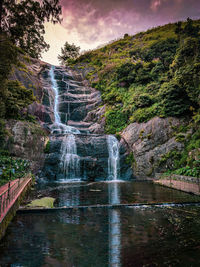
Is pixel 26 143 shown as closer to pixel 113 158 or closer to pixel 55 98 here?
pixel 113 158

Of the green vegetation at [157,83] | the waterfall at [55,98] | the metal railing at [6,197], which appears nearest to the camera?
the metal railing at [6,197]

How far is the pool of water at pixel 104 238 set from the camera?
4480mm

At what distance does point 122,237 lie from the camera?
19.1 ft

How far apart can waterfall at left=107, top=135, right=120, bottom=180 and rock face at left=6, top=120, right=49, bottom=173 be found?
8.16m

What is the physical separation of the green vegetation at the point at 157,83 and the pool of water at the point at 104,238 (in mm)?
14466

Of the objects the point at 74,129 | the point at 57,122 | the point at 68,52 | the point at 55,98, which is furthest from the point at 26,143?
the point at 68,52

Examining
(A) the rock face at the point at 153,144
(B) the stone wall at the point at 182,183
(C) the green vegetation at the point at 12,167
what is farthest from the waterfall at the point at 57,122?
(B) the stone wall at the point at 182,183

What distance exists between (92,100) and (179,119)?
2122cm

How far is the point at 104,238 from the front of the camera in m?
5.77

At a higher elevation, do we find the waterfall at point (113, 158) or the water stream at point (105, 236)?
the waterfall at point (113, 158)

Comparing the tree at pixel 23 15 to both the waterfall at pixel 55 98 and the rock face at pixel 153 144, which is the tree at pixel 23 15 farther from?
the waterfall at pixel 55 98

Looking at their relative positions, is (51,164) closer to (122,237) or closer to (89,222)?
(89,222)

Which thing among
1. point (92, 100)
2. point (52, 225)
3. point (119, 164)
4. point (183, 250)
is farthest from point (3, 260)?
point (92, 100)

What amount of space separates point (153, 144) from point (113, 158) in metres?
5.38
